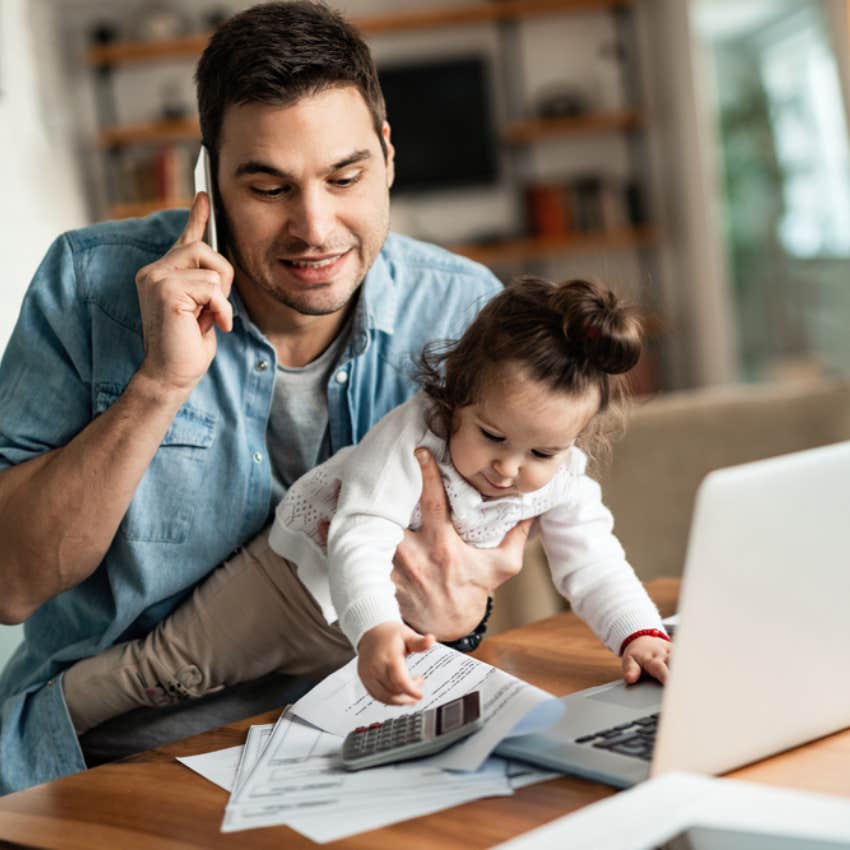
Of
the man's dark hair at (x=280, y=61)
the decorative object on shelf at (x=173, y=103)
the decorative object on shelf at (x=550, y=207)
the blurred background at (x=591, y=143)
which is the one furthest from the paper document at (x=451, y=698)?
the decorative object on shelf at (x=173, y=103)

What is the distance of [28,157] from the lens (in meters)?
3.76

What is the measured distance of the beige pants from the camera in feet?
4.48

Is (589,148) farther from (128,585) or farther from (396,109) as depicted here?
(128,585)

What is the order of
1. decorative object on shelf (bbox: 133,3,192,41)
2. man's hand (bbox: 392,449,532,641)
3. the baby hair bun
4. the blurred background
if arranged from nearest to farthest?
the baby hair bun → man's hand (bbox: 392,449,532,641) → the blurred background → decorative object on shelf (bbox: 133,3,192,41)

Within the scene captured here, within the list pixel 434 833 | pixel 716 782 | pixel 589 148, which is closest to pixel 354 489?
pixel 434 833

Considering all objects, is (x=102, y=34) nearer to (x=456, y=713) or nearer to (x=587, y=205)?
(x=587, y=205)

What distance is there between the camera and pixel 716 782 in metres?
0.77

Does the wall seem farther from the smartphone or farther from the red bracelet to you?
the red bracelet

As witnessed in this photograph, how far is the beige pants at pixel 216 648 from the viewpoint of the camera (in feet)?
4.48

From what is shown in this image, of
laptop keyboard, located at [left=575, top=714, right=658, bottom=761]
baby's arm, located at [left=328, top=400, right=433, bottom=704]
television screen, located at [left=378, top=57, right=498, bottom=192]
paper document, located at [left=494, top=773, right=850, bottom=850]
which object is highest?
television screen, located at [left=378, top=57, right=498, bottom=192]

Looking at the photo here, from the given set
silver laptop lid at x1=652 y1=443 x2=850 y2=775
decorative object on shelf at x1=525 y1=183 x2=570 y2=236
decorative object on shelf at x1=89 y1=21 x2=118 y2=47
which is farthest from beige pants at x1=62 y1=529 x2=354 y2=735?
decorative object on shelf at x1=89 y1=21 x2=118 y2=47

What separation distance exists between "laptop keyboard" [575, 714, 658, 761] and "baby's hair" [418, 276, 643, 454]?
0.35 metres

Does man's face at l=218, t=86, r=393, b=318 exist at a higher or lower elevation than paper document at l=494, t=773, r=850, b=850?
higher

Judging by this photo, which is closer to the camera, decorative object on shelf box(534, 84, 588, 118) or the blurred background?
the blurred background
